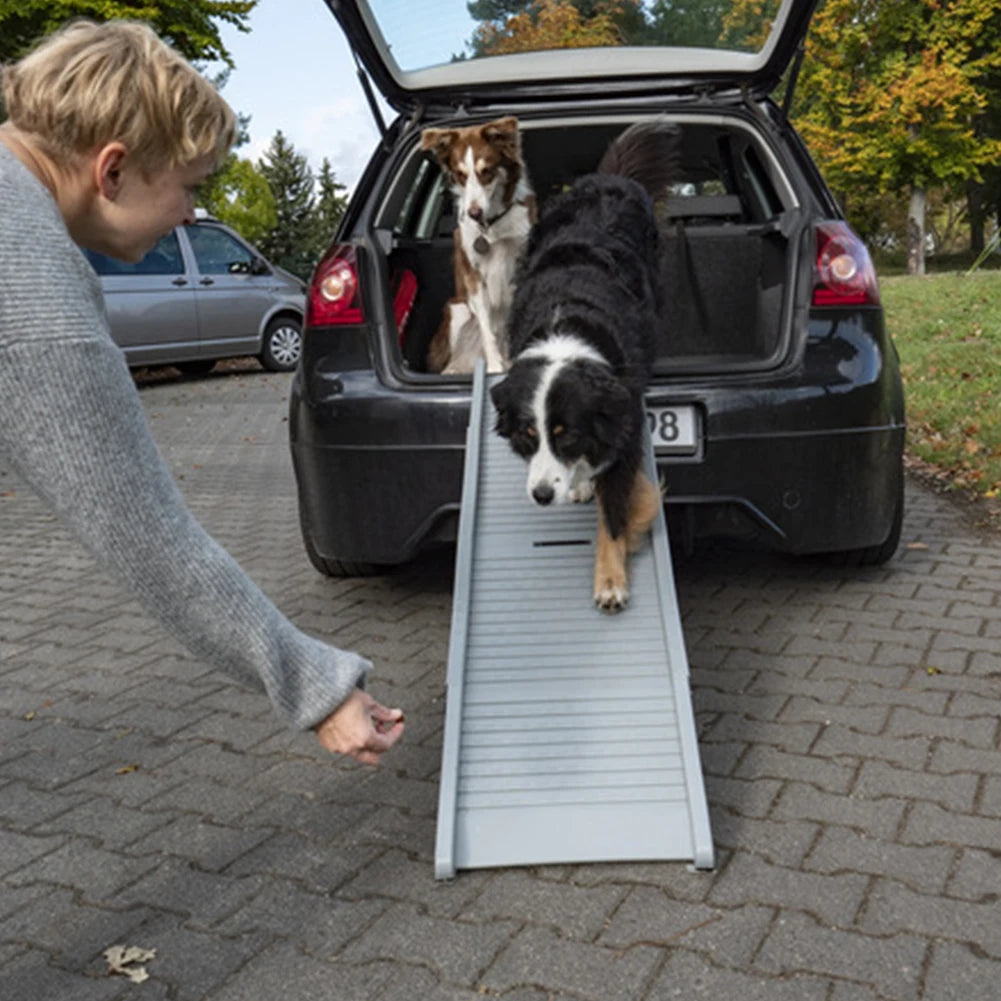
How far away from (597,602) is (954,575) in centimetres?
237

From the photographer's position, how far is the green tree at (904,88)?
37.3 metres

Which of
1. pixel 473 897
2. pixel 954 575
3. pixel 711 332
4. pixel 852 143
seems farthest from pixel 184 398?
pixel 852 143

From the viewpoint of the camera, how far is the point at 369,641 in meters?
5.11

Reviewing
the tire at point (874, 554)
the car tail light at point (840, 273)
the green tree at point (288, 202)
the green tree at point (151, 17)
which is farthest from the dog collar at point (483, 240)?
the green tree at point (288, 202)

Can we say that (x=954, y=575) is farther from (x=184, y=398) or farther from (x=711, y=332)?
(x=184, y=398)

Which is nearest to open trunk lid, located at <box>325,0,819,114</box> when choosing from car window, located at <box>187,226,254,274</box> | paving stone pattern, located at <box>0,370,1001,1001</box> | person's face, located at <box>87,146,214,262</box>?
paving stone pattern, located at <box>0,370,1001,1001</box>

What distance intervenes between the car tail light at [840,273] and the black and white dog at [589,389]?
0.70m

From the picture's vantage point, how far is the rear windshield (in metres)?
5.54

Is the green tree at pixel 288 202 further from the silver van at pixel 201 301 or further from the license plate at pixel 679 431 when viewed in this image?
the license plate at pixel 679 431

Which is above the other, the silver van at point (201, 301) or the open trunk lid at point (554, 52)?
the open trunk lid at point (554, 52)

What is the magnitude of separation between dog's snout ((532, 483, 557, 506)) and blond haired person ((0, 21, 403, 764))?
2.23 meters

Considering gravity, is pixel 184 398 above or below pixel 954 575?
below

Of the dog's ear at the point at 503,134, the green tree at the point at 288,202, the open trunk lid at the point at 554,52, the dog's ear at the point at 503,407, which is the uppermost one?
the open trunk lid at the point at 554,52

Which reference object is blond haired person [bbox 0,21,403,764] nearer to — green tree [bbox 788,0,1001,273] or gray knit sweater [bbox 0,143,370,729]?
gray knit sweater [bbox 0,143,370,729]
